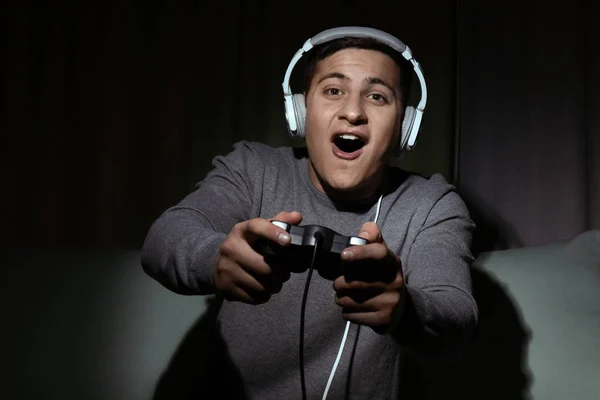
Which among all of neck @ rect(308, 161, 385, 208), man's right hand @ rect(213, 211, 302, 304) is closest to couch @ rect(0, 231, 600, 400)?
neck @ rect(308, 161, 385, 208)

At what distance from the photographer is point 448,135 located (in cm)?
188

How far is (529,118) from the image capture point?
1.87m

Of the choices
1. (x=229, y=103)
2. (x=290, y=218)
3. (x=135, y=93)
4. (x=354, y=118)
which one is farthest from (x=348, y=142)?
(x=135, y=93)

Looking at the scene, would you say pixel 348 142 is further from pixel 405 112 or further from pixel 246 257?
pixel 246 257

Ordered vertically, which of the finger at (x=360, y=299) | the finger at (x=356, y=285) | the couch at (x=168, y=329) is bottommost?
the couch at (x=168, y=329)

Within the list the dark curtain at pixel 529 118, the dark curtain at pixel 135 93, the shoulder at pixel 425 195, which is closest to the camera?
the shoulder at pixel 425 195

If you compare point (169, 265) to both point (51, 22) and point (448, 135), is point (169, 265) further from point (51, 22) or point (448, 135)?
point (51, 22)

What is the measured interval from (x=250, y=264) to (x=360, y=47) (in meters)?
0.70

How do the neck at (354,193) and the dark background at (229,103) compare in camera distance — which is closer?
the neck at (354,193)

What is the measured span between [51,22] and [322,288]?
1.61 metres

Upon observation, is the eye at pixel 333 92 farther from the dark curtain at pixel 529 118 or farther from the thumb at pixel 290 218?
the dark curtain at pixel 529 118

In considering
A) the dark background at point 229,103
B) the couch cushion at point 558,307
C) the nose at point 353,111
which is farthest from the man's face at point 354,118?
the dark background at point 229,103

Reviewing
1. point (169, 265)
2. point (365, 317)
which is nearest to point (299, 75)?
point (169, 265)

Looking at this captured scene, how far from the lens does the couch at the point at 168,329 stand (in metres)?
1.28
